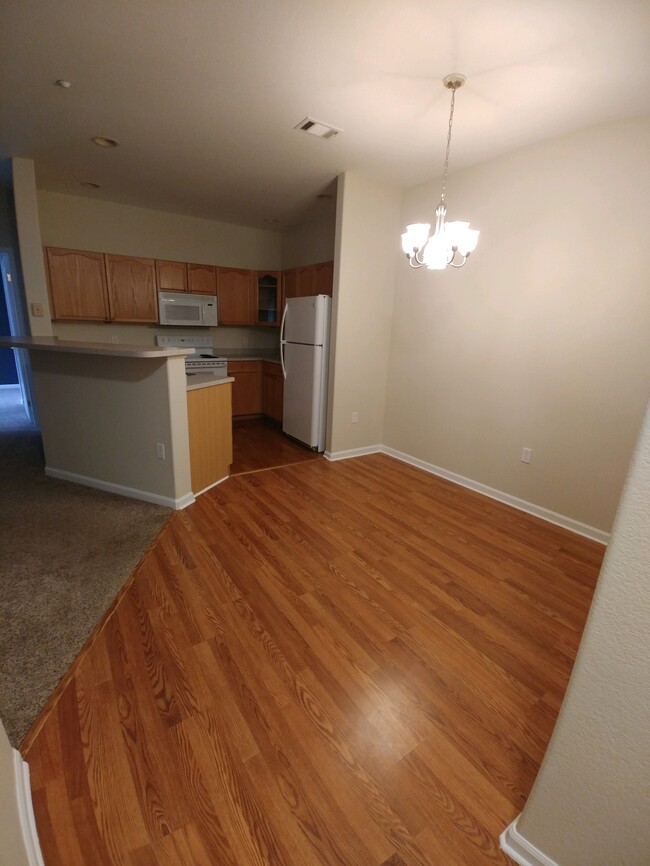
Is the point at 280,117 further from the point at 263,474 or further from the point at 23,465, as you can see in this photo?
the point at 23,465

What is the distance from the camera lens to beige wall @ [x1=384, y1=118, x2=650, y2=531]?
7.89ft

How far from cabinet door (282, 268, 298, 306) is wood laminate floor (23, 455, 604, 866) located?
3.63 meters

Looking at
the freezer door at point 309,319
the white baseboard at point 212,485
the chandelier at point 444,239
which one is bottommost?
the white baseboard at point 212,485

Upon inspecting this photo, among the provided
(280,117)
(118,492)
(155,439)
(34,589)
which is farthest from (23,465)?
(280,117)

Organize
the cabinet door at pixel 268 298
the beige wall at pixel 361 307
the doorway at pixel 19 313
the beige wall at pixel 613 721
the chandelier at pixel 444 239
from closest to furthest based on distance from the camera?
1. the beige wall at pixel 613 721
2. the chandelier at pixel 444 239
3. the beige wall at pixel 361 307
4. the doorway at pixel 19 313
5. the cabinet door at pixel 268 298

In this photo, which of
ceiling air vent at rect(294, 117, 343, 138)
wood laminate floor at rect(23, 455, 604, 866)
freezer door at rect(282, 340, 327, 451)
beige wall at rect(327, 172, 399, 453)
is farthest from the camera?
freezer door at rect(282, 340, 327, 451)

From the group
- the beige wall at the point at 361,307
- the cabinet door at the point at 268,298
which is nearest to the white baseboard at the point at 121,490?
the beige wall at the point at 361,307

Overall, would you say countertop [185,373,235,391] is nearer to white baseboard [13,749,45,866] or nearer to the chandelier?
the chandelier

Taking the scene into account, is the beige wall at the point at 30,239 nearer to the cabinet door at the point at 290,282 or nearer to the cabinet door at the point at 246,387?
the cabinet door at the point at 246,387

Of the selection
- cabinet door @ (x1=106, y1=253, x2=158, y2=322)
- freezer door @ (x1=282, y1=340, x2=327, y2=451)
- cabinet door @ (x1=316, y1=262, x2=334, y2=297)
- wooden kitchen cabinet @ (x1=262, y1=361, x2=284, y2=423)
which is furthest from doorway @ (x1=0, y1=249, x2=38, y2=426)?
cabinet door @ (x1=316, y1=262, x2=334, y2=297)

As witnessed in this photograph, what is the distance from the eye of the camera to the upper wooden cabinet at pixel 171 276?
478 cm

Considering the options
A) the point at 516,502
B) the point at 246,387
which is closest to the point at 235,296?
the point at 246,387

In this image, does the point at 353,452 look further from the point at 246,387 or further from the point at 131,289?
the point at 131,289

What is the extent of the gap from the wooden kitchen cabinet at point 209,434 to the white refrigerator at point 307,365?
1033 millimetres
